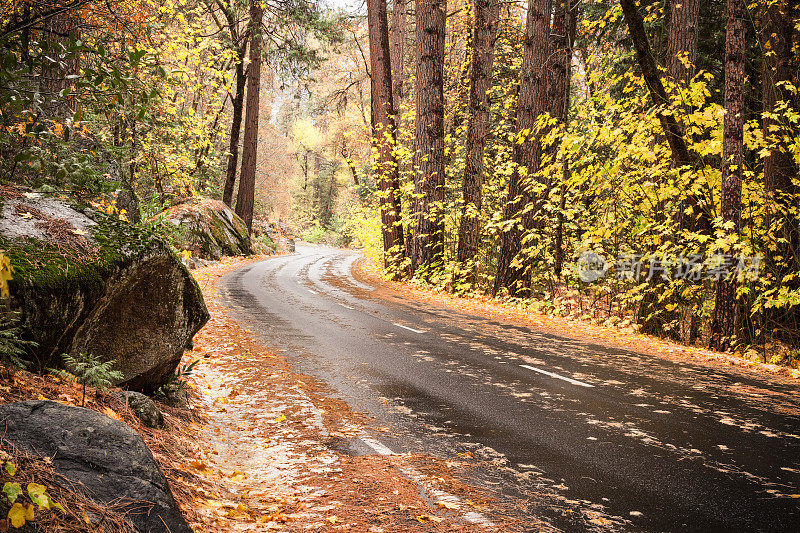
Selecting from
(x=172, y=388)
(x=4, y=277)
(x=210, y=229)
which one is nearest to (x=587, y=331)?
(x=172, y=388)

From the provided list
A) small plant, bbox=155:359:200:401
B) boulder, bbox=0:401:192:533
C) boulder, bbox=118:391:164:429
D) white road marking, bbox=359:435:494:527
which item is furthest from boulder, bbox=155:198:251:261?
boulder, bbox=0:401:192:533

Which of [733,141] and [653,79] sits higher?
[653,79]

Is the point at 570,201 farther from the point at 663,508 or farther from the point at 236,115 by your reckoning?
the point at 236,115

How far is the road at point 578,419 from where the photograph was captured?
3.99 meters

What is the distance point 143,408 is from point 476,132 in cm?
1549

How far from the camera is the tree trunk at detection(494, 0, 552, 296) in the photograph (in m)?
15.4

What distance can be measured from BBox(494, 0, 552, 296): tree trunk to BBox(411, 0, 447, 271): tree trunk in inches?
161

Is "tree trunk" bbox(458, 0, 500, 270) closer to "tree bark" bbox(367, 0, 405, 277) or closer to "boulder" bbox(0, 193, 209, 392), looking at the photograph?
"tree bark" bbox(367, 0, 405, 277)

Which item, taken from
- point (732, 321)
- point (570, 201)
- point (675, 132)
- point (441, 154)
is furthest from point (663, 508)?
point (441, 154)

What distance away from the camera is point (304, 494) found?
4.26 m

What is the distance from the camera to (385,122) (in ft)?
75.6

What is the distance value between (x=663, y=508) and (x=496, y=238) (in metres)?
15.4

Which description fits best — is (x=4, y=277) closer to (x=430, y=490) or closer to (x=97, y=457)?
(x=97, y=457)

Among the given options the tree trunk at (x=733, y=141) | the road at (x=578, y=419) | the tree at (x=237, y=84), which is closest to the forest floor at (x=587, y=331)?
the road at (x=578, y=419)
